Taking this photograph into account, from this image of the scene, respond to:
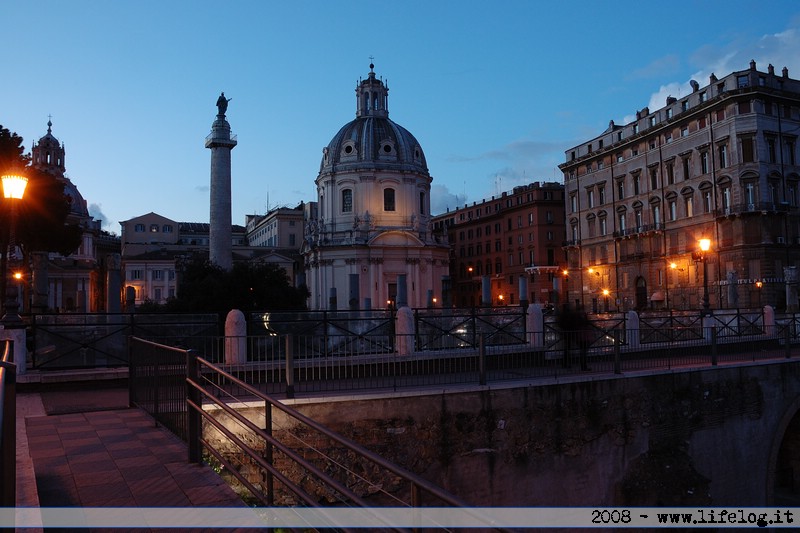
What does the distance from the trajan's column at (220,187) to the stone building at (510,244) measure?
31.5 metres

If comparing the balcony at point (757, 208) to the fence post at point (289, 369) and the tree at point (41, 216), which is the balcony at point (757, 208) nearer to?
the tree at point (41, 216)

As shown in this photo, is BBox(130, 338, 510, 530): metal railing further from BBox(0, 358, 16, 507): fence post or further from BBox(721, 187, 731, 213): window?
BBox(721, 187, 731, 213): window

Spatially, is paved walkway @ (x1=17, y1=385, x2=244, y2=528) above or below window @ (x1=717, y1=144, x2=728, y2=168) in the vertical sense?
below

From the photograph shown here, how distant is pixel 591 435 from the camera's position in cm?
1373

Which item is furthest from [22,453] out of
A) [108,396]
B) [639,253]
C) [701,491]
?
[639,253]

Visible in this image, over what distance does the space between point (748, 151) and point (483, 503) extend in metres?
46.3

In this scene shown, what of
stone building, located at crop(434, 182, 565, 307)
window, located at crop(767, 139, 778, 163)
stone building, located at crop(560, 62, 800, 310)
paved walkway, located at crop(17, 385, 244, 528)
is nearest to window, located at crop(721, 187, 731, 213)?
stone building, located at crop(560, 62, 800, 310)

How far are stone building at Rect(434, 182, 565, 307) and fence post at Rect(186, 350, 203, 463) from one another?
63560 mm

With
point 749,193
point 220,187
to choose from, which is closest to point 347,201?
point 220,187

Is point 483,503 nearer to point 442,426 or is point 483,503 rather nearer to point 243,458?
point 442,426

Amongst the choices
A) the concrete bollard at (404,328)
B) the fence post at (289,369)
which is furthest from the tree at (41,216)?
the fence post at (289,369)

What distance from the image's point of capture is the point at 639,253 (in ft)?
195

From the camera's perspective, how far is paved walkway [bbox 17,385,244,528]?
5.67 m

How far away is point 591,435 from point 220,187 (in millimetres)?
40471
